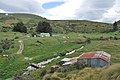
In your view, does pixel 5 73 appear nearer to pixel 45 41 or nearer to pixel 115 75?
pixel 45 41

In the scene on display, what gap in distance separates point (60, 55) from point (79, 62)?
25.6 m

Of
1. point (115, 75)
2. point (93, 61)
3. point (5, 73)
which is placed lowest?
point (5, 73)

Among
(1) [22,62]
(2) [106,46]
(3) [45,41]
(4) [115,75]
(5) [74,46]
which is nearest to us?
(4) [115,75]

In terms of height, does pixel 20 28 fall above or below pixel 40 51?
above

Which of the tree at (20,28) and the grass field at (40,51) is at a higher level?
the tree at (20,28)

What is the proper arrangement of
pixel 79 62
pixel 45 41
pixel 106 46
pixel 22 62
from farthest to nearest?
pixel 45 41 → pixel 106 46 → pixel 22 62 → pixel 79 62

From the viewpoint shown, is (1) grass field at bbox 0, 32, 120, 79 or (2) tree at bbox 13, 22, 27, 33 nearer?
(1) grass field at bbox 0, 32, 120, 79

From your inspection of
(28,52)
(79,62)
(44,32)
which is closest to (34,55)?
(28,52)

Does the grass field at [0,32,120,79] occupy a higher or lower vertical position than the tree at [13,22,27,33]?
lower

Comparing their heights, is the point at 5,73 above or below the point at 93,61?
below

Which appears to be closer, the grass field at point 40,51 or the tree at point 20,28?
the grass field at point 40,51

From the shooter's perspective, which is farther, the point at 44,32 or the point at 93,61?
the point at 44,32

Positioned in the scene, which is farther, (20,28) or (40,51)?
(20,28)

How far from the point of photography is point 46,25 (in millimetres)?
133250
